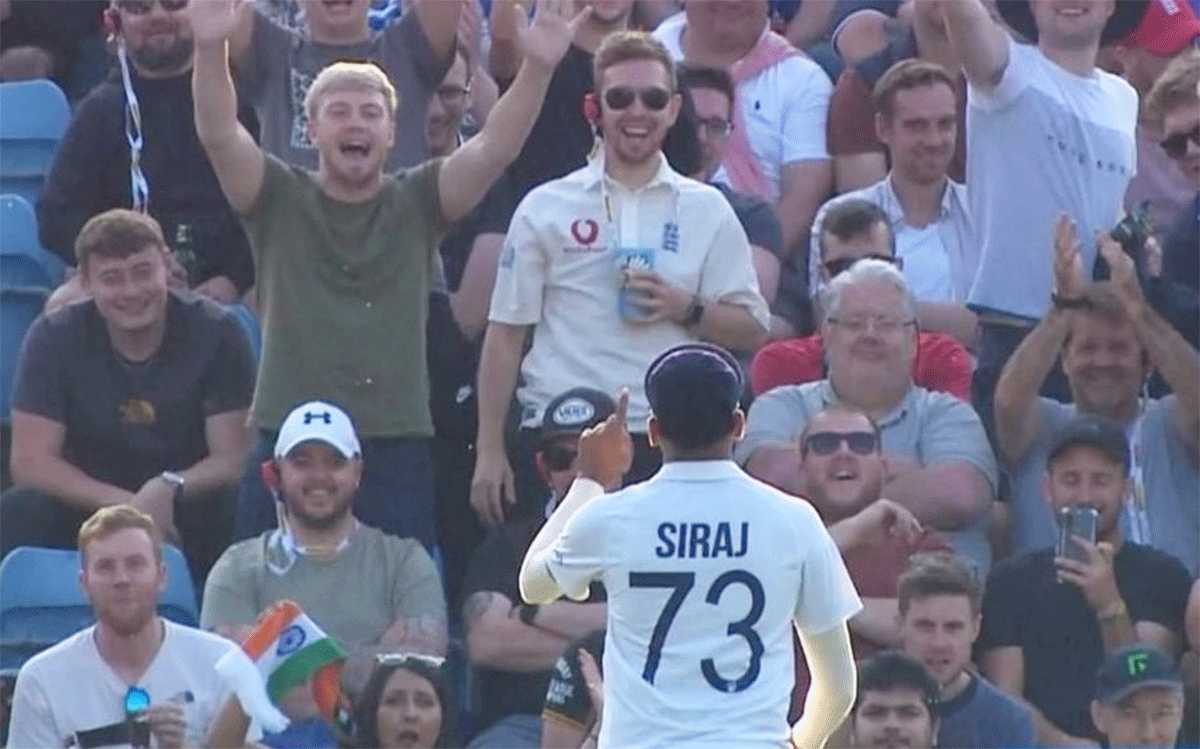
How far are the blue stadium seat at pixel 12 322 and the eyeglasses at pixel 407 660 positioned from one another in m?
2.30

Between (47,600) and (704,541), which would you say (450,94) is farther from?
(704,541)

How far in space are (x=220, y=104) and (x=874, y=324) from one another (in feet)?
7.21

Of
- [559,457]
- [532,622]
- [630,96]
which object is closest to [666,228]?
[630,96]

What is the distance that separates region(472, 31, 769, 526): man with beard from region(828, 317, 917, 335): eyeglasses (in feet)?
1.16

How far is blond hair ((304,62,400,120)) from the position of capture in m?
10.6

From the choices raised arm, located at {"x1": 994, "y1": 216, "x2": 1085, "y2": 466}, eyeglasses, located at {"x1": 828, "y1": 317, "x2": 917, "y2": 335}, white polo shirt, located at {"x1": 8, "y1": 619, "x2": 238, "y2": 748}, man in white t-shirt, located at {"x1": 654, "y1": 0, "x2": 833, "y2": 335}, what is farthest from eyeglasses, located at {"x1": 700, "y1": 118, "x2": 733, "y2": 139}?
white polo shirt, located at {"x1": 8, "y1": 619, "x2": 238, "y2": 748}

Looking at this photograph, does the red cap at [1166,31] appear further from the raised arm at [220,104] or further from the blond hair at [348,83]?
the raised arm at [220,104]

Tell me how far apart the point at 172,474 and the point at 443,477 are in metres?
0.92

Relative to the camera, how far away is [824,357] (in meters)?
10.8

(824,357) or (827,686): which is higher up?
(824,357)

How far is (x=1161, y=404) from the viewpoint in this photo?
10844mm

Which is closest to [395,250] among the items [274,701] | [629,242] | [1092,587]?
[629,242]

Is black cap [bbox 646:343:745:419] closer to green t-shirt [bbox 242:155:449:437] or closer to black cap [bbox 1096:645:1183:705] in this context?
black cap [bbox 1096:645:1183:705]

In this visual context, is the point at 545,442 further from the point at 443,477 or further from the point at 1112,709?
the point at 1112,709
